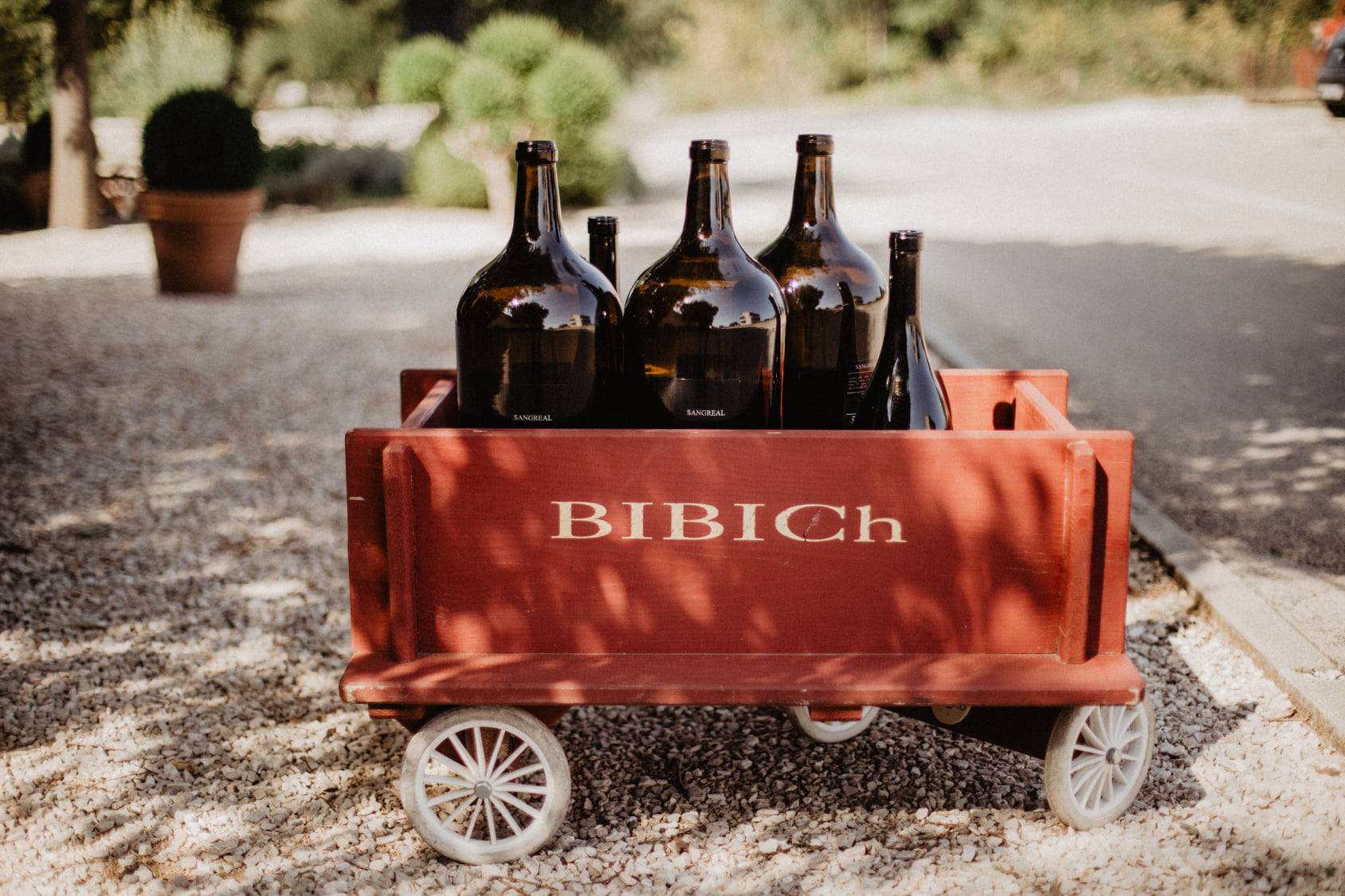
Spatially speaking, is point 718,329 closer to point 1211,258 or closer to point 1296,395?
point 1296,395

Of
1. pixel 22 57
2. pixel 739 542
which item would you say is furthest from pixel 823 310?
pixel 22 57

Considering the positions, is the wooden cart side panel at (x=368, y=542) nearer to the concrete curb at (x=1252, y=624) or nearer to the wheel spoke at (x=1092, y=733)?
the wheel spoke at (x=1092, y=733)

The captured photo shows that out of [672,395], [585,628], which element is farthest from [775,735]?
[672,395]

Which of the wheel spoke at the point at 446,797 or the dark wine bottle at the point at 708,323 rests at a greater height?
the dark wine bottle at the point at 708,323

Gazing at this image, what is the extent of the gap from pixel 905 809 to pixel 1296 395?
4.20 m

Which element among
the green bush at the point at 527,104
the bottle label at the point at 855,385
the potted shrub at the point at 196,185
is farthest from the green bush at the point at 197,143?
the bottle label at the point at 855,385

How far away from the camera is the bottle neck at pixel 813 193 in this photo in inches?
84.8

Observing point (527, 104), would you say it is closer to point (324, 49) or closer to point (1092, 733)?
point (1092, 733)

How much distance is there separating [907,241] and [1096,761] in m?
1.06

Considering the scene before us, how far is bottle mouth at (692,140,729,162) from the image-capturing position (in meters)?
1.95

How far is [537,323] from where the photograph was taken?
2.00 meters

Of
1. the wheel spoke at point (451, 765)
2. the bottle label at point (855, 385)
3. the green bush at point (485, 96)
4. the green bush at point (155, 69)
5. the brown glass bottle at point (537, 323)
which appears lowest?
the wheel spoke at point (451, 765)

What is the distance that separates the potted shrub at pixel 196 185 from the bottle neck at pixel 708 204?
742 centimetres

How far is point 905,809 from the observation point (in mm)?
2391
